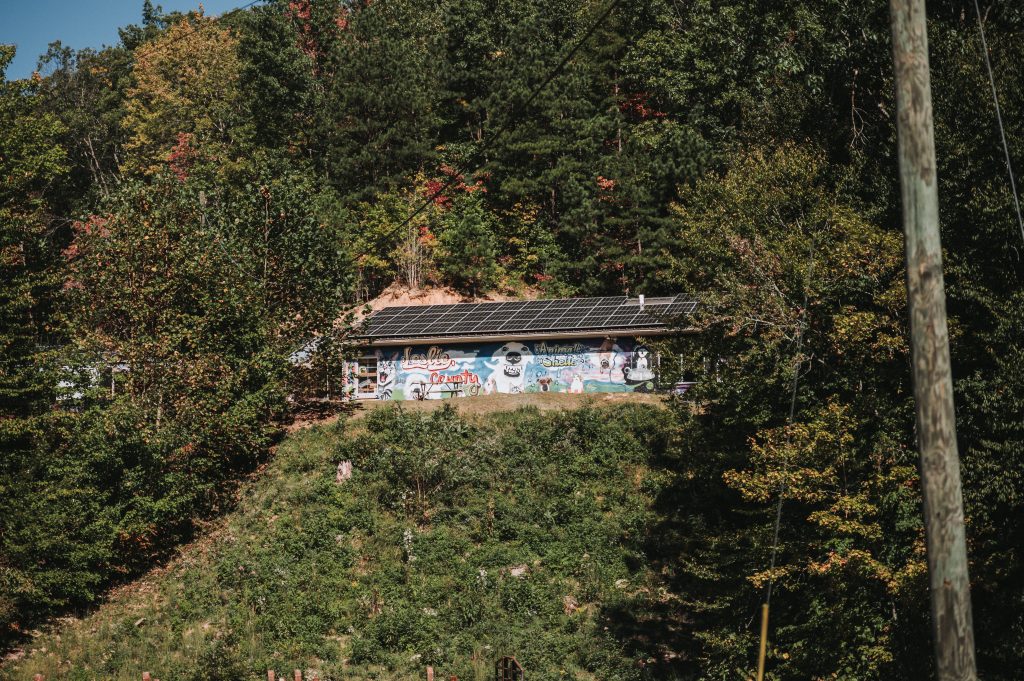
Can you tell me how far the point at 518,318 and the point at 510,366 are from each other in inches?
96.9

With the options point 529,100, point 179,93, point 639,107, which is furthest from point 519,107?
point 529,100

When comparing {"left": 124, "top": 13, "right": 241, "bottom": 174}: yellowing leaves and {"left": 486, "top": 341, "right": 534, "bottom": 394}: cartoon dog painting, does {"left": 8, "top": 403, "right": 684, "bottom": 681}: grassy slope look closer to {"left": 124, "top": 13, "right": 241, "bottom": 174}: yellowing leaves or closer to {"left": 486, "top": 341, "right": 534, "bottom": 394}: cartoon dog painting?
{"left": 486, "top": 341, "right": 534, "bottom": 394}: cartoon dog painting

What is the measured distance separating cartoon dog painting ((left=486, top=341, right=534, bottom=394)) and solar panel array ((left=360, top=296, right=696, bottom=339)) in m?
1.02

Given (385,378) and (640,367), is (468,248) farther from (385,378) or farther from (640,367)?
(640,367)

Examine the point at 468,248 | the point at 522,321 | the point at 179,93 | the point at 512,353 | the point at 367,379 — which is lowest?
the point at 367,379

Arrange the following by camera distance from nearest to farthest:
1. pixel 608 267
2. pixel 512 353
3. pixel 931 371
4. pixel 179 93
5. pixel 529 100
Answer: pixel 931 371 → pixel 529 100 → pixel 512 353 → pixel 608 267 → pixel 179 93

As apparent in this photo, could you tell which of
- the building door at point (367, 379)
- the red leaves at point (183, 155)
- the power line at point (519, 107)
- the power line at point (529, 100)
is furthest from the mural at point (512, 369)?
the red leaves at point (183, 155)

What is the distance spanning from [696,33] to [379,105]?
19.9m

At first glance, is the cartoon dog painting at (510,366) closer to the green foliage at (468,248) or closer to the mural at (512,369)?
the mural at (512,369)

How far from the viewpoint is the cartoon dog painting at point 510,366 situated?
4706cm

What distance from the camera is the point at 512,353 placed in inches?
1860

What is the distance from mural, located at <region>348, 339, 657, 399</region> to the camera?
1802 inches

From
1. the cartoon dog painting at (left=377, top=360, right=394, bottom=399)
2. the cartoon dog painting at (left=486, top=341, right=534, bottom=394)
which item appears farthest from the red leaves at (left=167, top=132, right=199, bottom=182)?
the cartoon dog painting at (left=486, top=341, right=534, bottom=394)

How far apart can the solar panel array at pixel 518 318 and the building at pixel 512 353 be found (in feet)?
0.15
